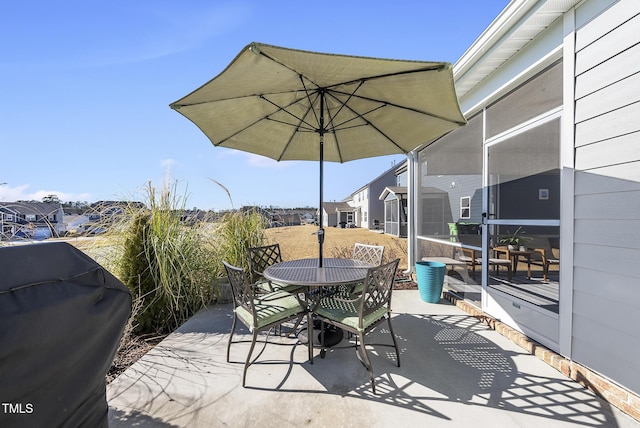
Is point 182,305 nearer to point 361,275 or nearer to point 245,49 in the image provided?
point 361,275

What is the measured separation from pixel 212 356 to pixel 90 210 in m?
2.48

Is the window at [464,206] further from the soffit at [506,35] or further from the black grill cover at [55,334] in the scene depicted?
the black grill cover at [55,334]

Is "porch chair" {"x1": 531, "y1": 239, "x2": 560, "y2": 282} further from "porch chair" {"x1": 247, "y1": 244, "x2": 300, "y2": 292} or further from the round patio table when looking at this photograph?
"porch chair" {"x1": 247, "y1": 244, "x2": 300, "y2": 292}

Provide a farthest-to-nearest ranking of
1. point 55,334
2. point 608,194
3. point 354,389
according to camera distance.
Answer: point 354,389, point 608,194, point 55,334

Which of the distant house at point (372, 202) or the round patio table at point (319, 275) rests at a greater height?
the distant house at point (372, 202)

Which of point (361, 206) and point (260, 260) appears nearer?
point (260, 260)

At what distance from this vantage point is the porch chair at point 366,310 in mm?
2109

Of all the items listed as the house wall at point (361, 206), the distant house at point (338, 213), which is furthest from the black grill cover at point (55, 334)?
the distant house at point (338, 213)

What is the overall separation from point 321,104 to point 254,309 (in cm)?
205

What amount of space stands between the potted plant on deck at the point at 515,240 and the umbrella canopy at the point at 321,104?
1632 mm

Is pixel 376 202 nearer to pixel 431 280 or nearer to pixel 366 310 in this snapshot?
pixel 431 280

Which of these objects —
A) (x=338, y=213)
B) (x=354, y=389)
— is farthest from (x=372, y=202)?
(x=354, y=389)

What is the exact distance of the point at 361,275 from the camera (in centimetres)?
257

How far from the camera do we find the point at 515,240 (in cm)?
336
